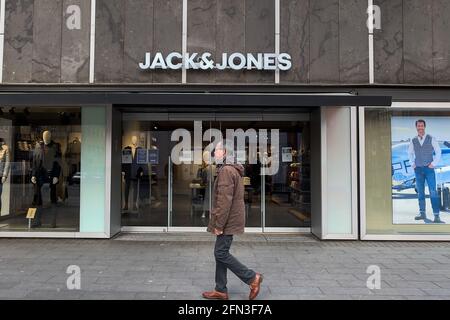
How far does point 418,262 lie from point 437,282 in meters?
1.16

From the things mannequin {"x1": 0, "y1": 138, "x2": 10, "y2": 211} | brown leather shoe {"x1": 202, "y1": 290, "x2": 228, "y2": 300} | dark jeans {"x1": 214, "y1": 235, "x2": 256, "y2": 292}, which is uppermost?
mannequin {"x1": 0, "y1": 138, "x2": 10, "y2": 211}

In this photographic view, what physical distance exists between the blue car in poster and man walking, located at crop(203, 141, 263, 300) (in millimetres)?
5159

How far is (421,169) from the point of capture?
9.05 meters

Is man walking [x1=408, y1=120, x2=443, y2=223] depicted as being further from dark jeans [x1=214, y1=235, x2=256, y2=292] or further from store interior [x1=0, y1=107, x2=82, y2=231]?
store interior [x1=0, y1=107, x2=82, y2=231]

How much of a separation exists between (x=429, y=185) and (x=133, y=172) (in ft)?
22.4

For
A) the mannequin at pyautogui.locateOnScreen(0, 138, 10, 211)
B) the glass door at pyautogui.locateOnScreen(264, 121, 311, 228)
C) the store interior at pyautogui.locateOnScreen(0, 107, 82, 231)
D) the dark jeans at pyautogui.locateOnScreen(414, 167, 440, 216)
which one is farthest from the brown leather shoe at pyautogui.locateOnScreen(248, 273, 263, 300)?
the mannequin at pyautogui.locateOnScreen(0, 138, 10, 211)

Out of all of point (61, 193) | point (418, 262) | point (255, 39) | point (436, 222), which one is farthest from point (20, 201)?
point (436, 222)

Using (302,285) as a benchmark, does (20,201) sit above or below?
above

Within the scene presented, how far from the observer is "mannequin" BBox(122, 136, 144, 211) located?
9883 mm

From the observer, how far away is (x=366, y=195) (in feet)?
29.1

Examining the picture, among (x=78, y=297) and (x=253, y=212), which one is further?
(x=253, y=212)
